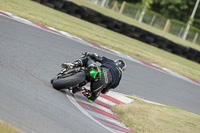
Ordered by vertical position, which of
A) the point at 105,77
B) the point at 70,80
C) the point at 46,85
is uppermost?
the point at 105,77

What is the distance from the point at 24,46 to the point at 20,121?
4.84 metres

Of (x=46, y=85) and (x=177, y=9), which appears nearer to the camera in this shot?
(x=46, y=85)

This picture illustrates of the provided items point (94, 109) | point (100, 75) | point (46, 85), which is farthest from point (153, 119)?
point (46, 85)

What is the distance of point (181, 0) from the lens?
53031mm

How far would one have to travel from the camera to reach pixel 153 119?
7711mm

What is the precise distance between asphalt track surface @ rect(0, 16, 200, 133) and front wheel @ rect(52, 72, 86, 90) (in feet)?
0.54

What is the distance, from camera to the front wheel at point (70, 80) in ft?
22.2

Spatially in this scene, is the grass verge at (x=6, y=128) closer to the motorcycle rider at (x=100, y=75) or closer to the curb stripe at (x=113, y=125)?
the curb stripe at (x=113, y=125)

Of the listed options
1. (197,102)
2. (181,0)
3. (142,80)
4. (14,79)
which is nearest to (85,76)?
(14,79)

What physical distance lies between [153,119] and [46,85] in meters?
2.26

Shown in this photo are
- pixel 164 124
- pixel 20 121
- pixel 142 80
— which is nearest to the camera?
pixel 20 121

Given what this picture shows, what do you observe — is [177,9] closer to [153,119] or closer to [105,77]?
[153,119]

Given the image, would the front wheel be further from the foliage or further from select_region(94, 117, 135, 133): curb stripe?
the foliage

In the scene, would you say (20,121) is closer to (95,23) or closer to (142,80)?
(142,80)
